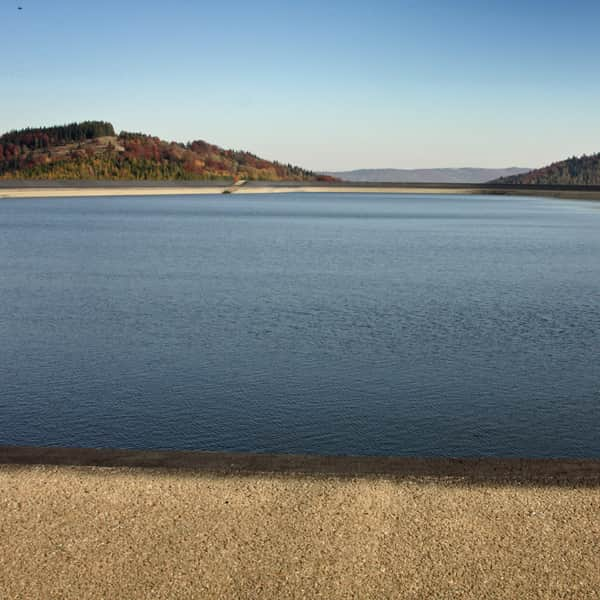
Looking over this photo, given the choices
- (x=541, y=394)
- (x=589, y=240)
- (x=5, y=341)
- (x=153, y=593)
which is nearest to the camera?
(x=153, y=593)

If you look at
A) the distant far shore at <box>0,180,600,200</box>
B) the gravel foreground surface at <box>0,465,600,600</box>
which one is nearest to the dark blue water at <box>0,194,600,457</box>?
the gravel foreground surface at <box>0,465,600,600</box>

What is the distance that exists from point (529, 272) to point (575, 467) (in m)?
30.0

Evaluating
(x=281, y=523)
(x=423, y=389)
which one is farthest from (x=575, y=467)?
(x=423, y=389)

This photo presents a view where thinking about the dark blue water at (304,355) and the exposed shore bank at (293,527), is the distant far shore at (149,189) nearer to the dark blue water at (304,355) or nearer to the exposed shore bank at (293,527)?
the dark blue water at (304,355)

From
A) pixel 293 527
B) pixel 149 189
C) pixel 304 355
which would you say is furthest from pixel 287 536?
pixel 149 189

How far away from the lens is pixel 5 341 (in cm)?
2145

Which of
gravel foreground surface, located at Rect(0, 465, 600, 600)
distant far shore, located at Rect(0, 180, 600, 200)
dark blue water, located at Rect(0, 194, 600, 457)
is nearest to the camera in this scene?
gravel foreground surface, located at Rect(0, 465, 600, 600)

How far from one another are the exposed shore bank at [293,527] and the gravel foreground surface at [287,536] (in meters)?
0.02

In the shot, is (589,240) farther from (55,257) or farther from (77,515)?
(77,515)

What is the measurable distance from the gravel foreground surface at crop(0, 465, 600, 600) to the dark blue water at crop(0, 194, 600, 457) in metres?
3.69

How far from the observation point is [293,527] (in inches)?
321

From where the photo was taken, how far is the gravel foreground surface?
A: 23.4ft

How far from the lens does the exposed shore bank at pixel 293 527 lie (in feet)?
23.5

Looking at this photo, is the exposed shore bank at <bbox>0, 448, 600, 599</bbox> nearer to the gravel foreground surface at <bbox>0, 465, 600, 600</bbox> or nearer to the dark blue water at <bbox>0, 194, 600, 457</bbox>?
the gravel foreground surface at <bbox>0, 465, 600, 600</bbox>
